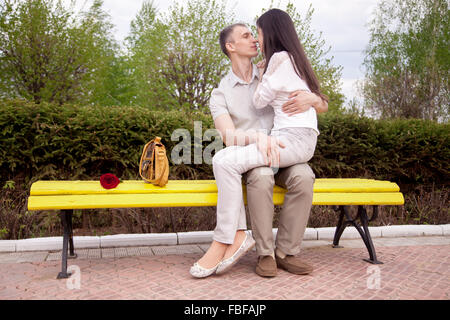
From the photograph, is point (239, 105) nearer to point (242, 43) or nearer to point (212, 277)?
point (242, 43)

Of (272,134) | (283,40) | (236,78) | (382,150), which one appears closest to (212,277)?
(272,134)

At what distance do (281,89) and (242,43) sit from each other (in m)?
0.65

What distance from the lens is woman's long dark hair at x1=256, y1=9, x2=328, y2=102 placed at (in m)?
3.48

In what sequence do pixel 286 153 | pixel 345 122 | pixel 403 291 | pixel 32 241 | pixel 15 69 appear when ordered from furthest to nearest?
pixel 15 69 → pixel 345 122 → pixel 32 241 → pixel 286 153 → pixel 403 291

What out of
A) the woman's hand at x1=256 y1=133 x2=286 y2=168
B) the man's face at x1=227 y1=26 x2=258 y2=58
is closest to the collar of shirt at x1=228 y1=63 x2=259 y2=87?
the man's face at x1=227 y1=26 x2=258 y2=58

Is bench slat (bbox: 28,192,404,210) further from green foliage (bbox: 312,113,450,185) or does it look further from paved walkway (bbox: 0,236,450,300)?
green foliage (bbox: 312,113,450,185)

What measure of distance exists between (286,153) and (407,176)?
3.63 metres

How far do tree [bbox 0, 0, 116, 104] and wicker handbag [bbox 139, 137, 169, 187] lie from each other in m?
9.26

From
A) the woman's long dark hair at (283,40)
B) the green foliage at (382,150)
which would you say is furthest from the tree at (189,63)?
the woman's long dark hair at (283,40)

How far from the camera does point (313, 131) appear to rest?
353cm

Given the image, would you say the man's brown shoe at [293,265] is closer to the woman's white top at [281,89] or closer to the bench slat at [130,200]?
the bench slat at [130,200]

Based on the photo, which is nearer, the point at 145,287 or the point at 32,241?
the point at 145,287

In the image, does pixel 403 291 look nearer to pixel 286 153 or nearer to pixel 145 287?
pixel 286 153
